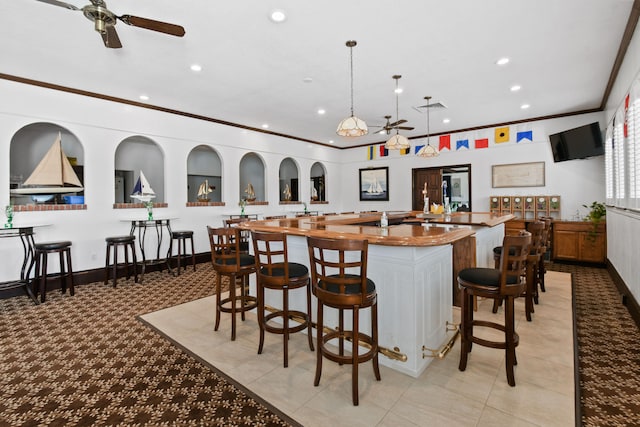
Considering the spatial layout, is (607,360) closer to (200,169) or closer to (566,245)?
(566,245)

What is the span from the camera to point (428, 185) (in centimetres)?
867

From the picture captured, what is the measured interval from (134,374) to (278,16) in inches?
132

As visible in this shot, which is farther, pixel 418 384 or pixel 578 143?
pixel 578 143

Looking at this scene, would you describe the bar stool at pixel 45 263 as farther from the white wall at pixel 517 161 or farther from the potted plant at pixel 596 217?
the potted plant at pixel 596 217

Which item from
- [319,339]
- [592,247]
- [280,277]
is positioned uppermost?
[280,277]

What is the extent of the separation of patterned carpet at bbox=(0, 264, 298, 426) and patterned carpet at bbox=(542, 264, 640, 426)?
1.92 metres

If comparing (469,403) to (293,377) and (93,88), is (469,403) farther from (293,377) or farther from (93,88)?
(93,88)

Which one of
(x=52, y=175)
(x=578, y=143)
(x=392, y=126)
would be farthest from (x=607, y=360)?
(x=52, y=175)

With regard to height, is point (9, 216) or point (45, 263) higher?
point (9, 216)

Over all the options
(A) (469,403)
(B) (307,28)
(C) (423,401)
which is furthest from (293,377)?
(B) (307,28)

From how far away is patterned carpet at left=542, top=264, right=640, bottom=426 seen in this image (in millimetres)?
1873

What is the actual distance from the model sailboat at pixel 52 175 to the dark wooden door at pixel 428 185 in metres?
7.81

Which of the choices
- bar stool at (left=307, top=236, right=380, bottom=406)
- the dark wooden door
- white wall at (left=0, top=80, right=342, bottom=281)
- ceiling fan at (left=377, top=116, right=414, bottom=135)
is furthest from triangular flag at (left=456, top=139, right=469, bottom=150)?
bar stool at (left=307, top=236, right=380, bottom=406)

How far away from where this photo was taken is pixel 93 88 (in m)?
4.78
